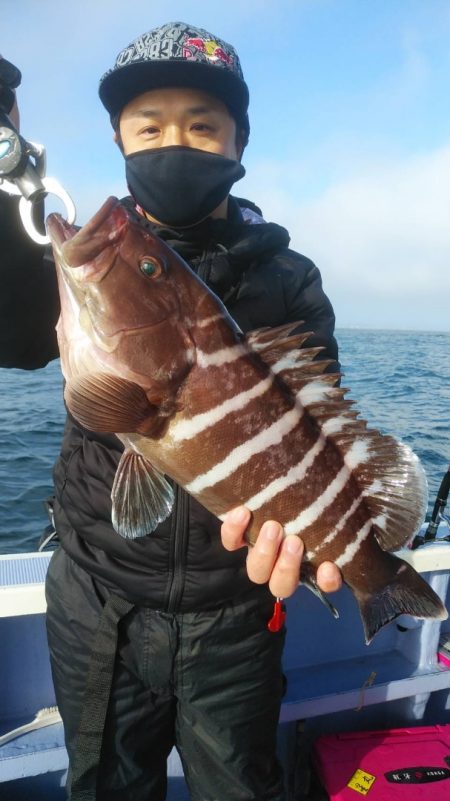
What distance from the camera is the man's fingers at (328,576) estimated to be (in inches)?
83.3

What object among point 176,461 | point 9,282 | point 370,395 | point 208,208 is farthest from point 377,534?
point 370,395

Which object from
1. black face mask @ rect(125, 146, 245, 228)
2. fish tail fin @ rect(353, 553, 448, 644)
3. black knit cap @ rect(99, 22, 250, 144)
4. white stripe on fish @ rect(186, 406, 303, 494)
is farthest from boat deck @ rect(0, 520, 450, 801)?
black knit cap @ rect(99, 22, 250, 144)

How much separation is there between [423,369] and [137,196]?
1190 inches

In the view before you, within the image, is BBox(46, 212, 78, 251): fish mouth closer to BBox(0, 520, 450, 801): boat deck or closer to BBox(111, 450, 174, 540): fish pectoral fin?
BBox(111, 450, 174, 540): fish pectoral fin

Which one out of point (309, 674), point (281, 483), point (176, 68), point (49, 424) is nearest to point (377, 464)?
point (281, 483)

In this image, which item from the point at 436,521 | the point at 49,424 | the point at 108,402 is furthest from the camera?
the point at 49,424

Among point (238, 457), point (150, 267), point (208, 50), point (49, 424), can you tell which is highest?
point (208, 50)

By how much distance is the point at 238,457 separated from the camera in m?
1.98

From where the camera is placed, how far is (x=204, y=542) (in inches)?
94.8

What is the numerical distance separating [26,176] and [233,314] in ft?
3.45

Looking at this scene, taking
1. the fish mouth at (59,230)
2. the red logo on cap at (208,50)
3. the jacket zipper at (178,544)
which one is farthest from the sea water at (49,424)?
the red logo on cap at (208,50)

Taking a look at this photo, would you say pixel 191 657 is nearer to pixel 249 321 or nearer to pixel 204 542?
pixel 204 542

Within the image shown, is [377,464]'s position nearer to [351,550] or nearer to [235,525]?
[351,550]

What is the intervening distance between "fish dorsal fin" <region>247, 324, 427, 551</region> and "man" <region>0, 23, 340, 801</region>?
57 centimetres
